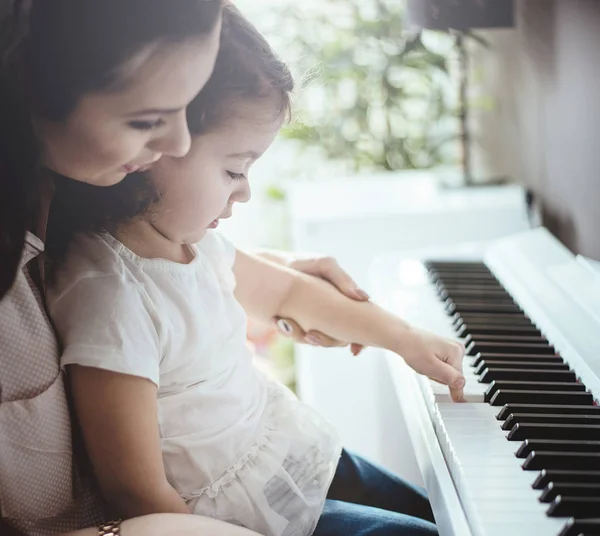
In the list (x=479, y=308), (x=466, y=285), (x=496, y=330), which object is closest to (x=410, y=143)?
(x=466, y=285)

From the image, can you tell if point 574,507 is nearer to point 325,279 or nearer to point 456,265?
point 325,279

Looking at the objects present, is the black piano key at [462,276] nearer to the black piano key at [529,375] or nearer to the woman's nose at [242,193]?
the black piano key at [529,375]

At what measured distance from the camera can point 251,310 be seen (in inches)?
49.8

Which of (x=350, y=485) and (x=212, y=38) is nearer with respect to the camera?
(x=212, y=38)

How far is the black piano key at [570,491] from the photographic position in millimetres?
862

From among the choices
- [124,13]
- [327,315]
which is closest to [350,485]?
[327,315]

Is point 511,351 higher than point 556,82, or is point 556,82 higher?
point 556,82

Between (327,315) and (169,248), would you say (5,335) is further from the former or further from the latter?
(327,315)

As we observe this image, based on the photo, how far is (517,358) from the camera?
1.26 meters

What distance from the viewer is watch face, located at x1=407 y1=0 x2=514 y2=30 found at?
192cm

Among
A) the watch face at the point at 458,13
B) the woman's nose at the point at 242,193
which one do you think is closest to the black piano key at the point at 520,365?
the woman's nose at the point at 242,193

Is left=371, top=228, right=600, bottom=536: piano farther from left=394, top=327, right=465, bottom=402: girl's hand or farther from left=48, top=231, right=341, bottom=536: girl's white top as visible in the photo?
left=48, top=231, right=341, bottom=536: girl's white top

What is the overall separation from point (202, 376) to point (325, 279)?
0.36m

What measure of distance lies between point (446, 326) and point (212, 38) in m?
0.75
